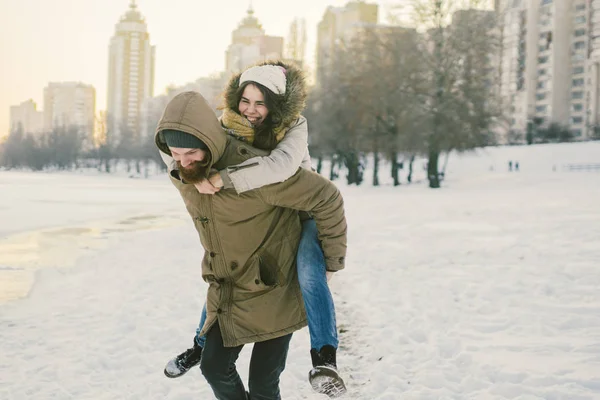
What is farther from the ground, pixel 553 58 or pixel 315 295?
pixel 553 58

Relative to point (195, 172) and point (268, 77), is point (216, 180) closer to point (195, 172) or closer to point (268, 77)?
point (195, 172)

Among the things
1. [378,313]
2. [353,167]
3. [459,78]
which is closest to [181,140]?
[378,313]

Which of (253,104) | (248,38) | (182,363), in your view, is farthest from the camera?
(248,38)

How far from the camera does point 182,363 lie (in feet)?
10.4

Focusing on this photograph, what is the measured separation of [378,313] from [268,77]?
4.76 m

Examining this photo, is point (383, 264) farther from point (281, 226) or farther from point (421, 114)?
point (421, 114)

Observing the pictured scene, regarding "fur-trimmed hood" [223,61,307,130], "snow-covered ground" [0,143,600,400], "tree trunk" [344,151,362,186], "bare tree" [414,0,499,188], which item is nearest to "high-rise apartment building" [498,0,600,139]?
"tree trunk" [344,151,362,186]

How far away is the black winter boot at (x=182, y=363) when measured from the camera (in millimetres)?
3113

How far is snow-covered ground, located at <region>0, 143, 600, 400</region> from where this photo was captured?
4.90 metres

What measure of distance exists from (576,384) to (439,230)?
10.2 m

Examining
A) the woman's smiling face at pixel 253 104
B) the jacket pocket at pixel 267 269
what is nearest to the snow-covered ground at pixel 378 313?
the jacket pocket at pixel 267 269

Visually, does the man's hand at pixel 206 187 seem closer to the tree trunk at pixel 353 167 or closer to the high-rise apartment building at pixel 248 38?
the tree trunk at pixel 353 167

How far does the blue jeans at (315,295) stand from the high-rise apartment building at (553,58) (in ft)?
270

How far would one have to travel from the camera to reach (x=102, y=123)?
368 feet
